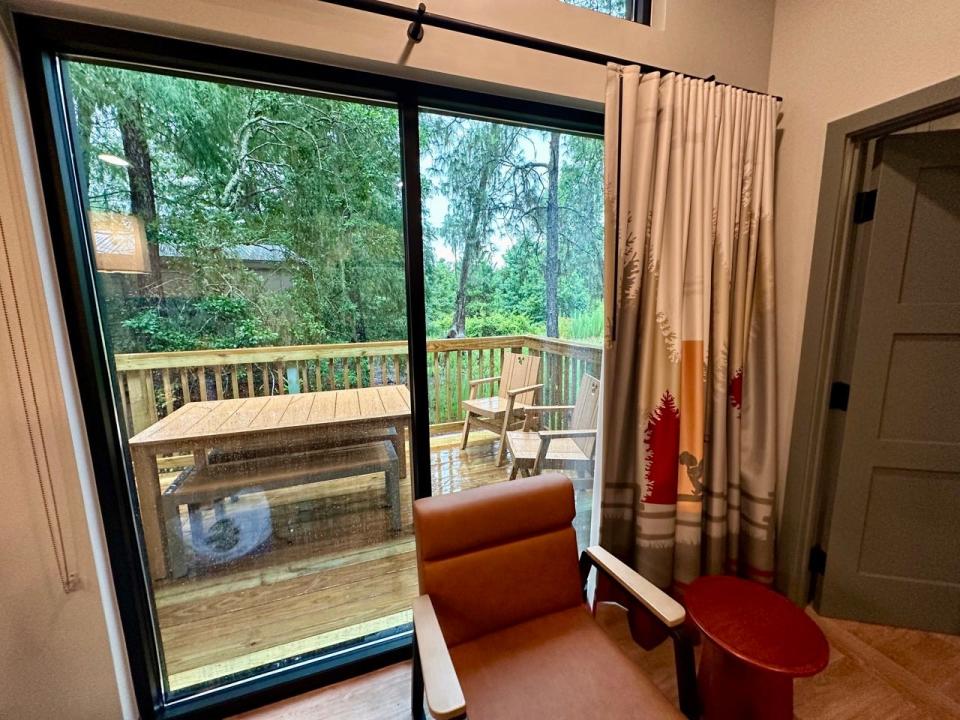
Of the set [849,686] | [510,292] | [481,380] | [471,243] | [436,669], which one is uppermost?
[471,243]

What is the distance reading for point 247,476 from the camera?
55.2 inches

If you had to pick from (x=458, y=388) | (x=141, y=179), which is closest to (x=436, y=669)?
(x=458, y=388)

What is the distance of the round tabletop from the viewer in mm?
1061

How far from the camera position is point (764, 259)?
5.16 feet

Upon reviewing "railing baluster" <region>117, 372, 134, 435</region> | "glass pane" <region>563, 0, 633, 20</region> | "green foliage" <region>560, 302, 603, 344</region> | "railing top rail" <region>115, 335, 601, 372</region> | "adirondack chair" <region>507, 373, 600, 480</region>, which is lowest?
"adirondack chair" <region>507, 373, 600, 480</region>

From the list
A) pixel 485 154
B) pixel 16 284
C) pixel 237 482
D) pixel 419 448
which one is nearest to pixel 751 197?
pixel 485 154

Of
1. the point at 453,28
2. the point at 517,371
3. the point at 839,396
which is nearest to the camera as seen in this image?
the point at 453,28

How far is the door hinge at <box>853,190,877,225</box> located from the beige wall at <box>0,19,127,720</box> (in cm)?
269

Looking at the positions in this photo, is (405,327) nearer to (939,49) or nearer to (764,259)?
(764,259)

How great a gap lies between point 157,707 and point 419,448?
1.26 metres

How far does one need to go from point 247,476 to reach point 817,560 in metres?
2.48

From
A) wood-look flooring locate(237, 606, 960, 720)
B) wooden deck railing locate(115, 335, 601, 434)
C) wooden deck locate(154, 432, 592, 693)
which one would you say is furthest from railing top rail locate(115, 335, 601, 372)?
wood-look flooring locate(237, 606, 960, 720)

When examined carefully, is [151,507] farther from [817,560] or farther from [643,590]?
[817,560]

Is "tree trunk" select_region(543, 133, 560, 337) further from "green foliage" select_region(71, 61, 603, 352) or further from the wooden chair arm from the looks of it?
the wooden chair arm
